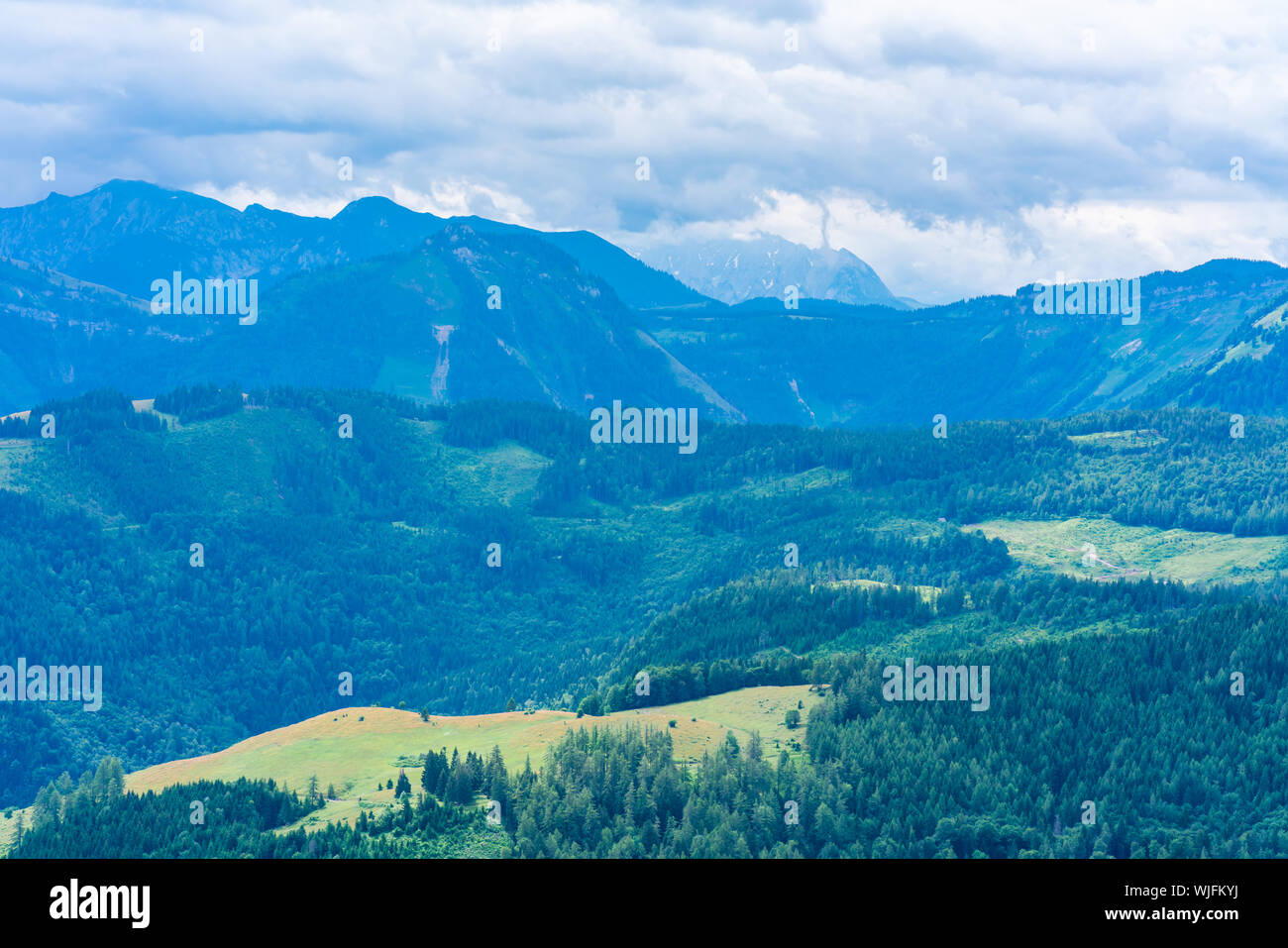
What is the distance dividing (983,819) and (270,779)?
100167mm

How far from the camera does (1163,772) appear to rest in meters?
191
